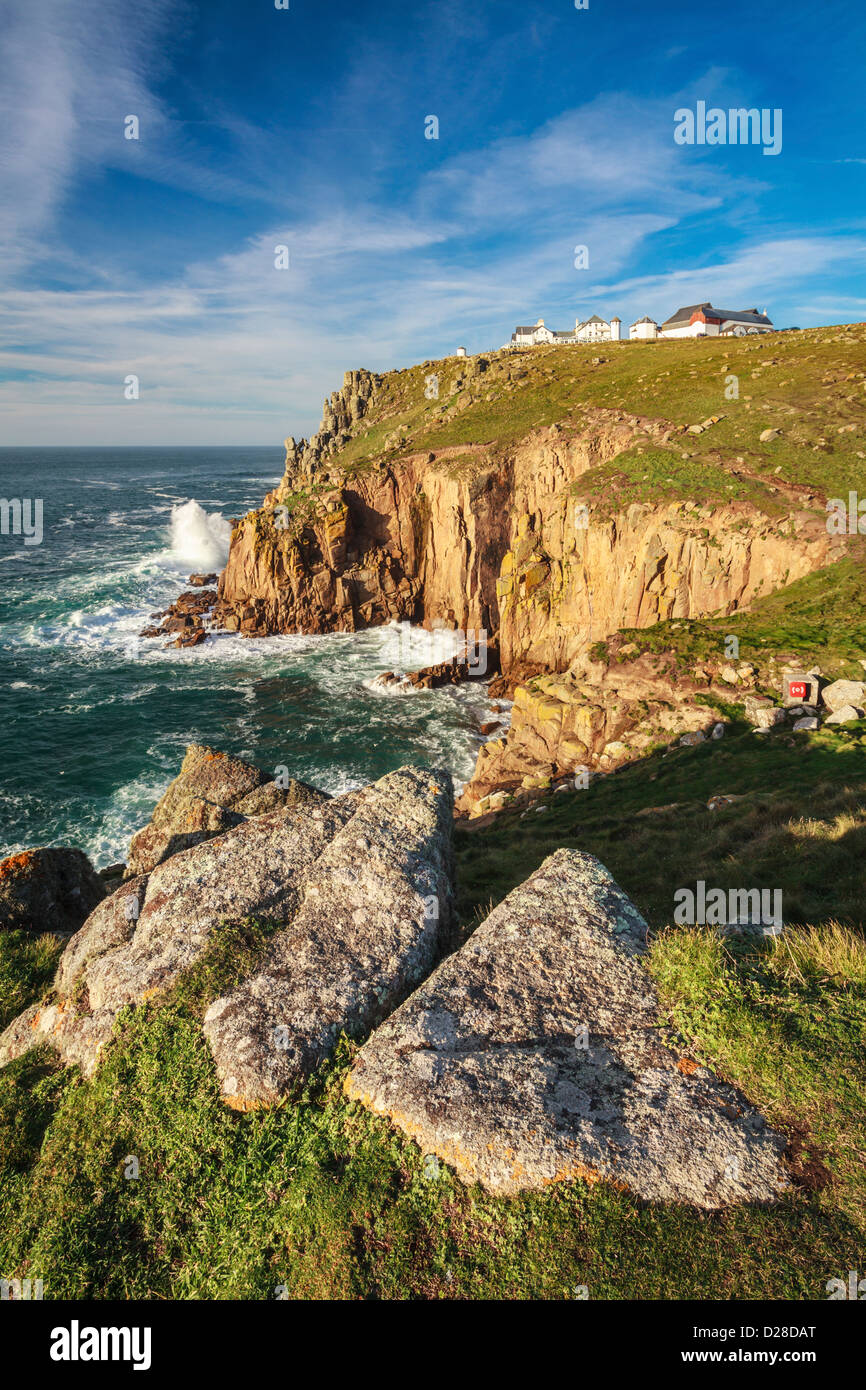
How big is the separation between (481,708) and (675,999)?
1370 inches

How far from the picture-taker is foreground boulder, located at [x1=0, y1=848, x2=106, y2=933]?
13.2 metres

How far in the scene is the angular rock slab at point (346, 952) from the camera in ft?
24.2

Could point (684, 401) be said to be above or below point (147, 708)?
above

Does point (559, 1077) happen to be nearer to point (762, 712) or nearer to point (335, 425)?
point (762, 712)

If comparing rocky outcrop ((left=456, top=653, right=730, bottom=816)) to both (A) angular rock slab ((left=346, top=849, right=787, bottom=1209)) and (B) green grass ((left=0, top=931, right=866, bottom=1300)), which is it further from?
(B) green grass ((left=0, top=931, right=866, bottom=1300))

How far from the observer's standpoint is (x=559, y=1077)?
21.3ft

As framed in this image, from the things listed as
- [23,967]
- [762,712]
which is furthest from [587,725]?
[23,967]

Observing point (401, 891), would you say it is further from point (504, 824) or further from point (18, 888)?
point (504, 824)

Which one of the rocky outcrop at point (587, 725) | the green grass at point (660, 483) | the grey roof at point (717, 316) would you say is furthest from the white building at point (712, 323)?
the rocky outcrop at point (587, 725)

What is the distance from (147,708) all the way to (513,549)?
29.9 metres

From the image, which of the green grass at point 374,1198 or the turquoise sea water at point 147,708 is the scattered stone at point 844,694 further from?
the turquoise sea water at point 147,708

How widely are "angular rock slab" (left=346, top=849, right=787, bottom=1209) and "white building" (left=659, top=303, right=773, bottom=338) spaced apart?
11724 cm

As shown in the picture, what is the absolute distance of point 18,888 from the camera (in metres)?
13.5

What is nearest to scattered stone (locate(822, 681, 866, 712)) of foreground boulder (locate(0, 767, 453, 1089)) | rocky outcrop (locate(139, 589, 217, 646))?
foreground boulder (locate(0, 767, 453, 1089))
